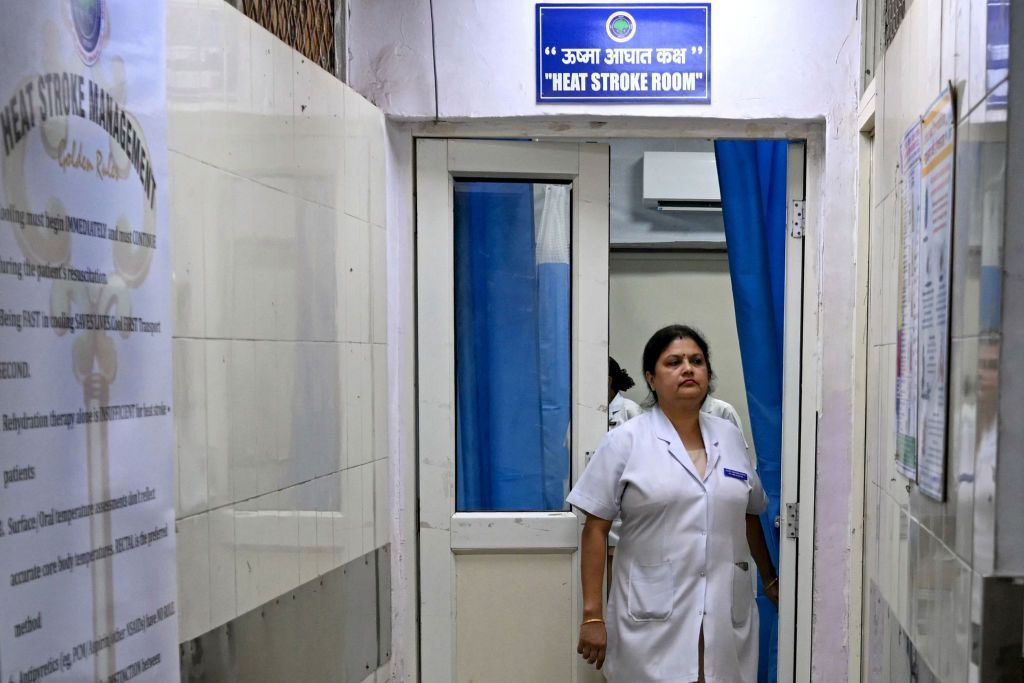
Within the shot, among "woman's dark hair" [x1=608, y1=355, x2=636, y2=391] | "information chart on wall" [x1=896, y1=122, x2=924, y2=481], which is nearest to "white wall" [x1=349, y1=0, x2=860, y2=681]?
"information chart on wall" [x1=896, y1=122, x2=924, y2=481]

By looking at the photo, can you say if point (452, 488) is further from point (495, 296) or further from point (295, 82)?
point (295, 82)

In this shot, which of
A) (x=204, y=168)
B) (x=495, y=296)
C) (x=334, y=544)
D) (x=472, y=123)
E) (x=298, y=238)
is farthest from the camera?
(x=495, y=296)

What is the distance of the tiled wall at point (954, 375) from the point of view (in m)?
1.19

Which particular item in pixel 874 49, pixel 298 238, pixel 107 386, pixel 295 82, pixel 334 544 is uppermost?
pixel 874 49

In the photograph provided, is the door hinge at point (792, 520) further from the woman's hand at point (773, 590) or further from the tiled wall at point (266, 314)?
the tiled wall at point (266, 314)

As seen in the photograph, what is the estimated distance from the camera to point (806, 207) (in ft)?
7.92

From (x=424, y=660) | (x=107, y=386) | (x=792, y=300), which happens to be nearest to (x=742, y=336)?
(x=792, y=300)

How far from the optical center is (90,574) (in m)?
1.20

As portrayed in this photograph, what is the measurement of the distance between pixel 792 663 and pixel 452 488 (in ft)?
3.26

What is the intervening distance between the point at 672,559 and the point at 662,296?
2163mm

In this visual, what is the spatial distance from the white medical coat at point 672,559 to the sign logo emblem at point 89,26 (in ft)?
5.28

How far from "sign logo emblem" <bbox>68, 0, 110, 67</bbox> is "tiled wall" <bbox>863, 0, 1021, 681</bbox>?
115 cm

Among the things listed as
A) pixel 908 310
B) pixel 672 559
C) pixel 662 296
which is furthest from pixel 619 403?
pixel 908 310

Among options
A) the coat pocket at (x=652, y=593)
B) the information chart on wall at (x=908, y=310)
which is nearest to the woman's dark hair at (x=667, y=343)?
the coat pocket at (x=652, y=593)
